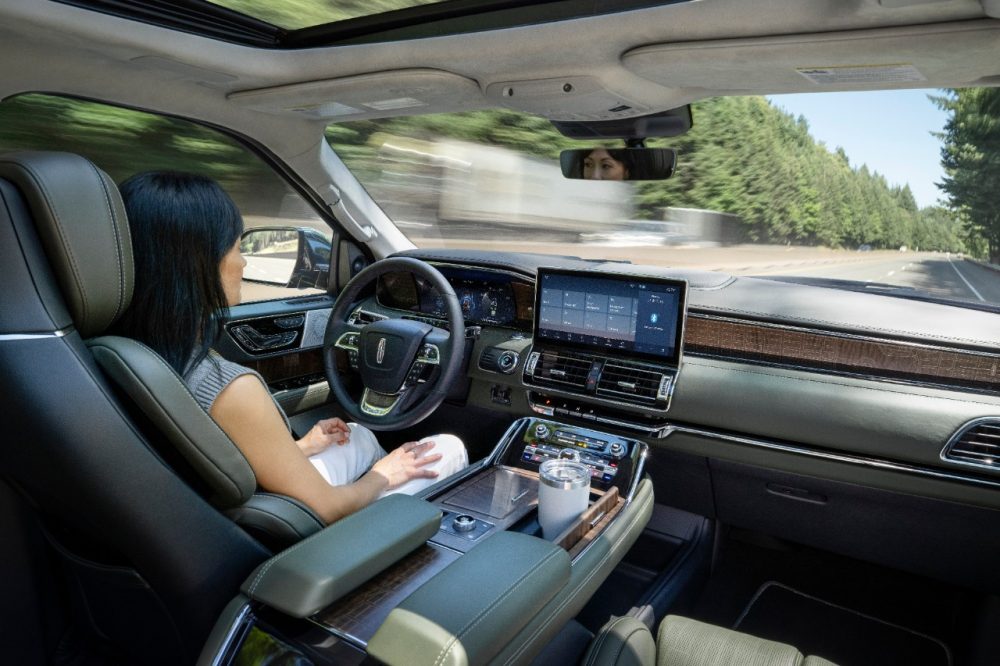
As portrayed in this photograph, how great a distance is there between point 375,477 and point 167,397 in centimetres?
86

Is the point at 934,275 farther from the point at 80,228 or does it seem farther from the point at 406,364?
the point at 80,228

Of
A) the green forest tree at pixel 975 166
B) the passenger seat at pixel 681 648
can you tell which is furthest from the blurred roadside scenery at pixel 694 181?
the passenger seat at pixel 681 648

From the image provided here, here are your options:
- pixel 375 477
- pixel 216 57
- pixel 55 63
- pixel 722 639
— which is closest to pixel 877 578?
pixel 722 639

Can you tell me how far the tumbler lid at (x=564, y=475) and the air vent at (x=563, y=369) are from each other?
2.19 feet

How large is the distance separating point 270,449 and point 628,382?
1.44 meters

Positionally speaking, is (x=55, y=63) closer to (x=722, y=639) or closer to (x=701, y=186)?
(x=722, y=639)

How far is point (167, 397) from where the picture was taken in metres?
1.23

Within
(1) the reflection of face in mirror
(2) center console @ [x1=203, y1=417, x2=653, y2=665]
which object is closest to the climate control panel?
(2) center console @ [x1=203, y1=417, x2=653, y2=665]

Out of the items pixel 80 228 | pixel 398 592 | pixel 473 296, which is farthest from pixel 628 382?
pixel 80 228

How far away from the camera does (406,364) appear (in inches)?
104

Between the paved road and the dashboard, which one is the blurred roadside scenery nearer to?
the paved road

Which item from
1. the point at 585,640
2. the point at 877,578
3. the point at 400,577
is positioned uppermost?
the point at 400,577

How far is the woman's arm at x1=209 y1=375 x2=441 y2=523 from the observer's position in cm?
145

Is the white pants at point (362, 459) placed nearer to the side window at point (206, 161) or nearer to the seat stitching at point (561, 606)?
the seat stitching at point (561, 606)
